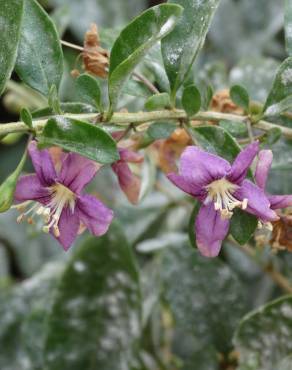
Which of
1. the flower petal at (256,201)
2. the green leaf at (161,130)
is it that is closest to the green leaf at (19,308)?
the green leaf at (161,130)

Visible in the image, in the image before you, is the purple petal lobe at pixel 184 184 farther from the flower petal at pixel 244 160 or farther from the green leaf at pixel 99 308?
the green leaf at pixel 99 308

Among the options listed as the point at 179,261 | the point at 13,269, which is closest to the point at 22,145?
the point at 13,269

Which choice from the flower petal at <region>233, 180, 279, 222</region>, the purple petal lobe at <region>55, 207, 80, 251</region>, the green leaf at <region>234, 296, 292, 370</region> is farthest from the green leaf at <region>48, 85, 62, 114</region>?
the green leaf at <region>234, 296, 292, 370</region>

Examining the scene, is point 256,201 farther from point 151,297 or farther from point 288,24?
point 151,297

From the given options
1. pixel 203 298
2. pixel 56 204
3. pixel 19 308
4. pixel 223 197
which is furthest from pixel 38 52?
pixel 19 308

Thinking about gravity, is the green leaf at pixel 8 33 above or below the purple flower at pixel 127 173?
above

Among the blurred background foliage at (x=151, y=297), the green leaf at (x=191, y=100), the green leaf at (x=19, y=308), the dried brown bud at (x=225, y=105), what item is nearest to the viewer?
the green leaf at (x=191, y=100)
